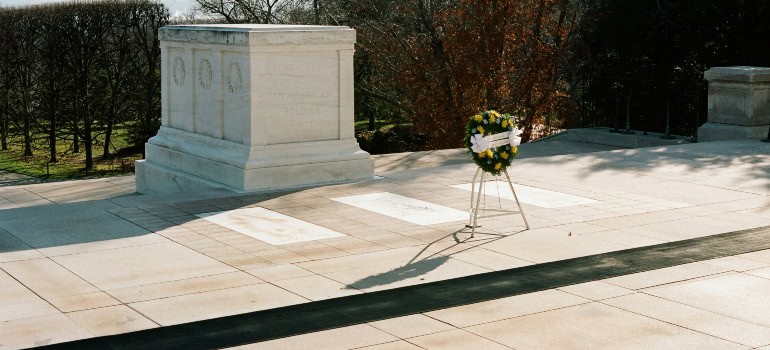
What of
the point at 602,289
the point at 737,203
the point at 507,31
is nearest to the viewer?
the point at 602,289

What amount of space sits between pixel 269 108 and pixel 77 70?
685 inches

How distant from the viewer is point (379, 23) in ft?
87.2

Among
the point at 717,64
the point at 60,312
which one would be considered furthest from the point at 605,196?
the point at 717,64

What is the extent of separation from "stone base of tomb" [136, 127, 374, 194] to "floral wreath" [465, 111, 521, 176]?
3.13m

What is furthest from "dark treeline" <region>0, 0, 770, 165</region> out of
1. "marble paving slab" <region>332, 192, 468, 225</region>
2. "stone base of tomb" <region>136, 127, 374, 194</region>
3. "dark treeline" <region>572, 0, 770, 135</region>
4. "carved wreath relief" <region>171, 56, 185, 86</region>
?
"carved wreath relief" <region>171, 56, 185, 86</region>

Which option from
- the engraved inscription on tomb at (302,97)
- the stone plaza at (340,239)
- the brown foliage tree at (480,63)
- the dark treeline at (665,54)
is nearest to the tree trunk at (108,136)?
the brown foliage tree at (480,63)

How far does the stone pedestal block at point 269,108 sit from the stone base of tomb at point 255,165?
0.01 metres

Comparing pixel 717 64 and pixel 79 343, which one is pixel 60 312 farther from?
pixel 717 64

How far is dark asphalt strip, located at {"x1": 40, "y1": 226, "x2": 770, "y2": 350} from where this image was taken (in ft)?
21.1

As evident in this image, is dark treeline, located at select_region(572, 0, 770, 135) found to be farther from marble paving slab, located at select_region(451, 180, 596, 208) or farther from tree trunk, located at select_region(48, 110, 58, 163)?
tree trunk, located at select_region(48, 110, 58, 163)

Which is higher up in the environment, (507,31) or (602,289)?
(507,31)

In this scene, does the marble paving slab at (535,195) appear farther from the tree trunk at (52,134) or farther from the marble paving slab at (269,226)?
the tree trunk at (52,134)

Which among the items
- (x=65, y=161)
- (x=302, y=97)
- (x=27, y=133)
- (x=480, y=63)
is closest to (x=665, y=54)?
(x=480, y=63)

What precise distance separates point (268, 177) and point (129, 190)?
324cm
